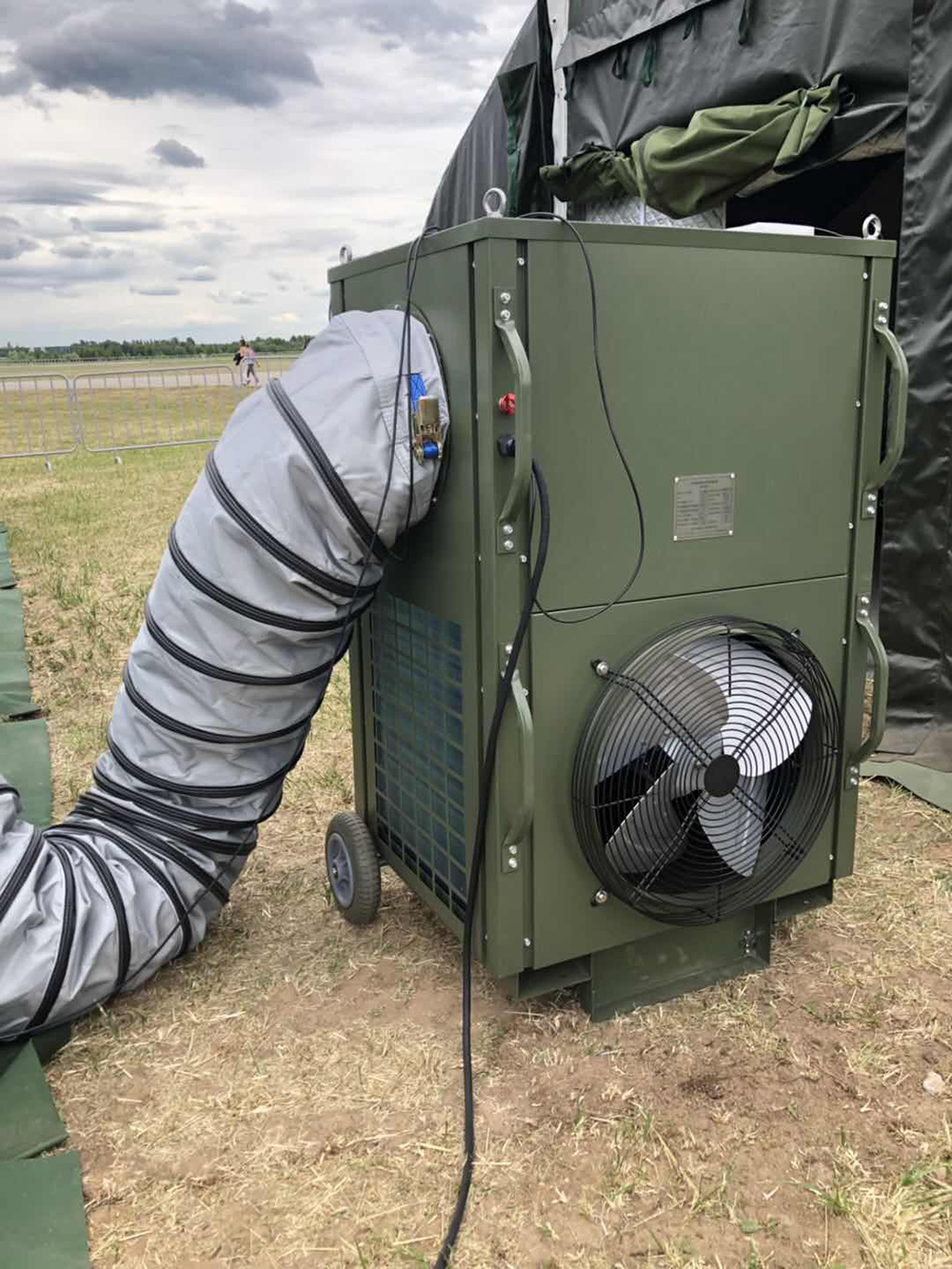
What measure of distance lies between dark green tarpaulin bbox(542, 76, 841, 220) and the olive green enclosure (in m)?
1.70

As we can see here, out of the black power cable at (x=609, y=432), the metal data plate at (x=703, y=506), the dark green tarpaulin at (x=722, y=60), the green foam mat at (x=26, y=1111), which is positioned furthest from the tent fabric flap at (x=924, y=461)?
the green foam mat at (x=26, y=1111)

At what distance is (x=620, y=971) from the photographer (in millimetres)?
2328

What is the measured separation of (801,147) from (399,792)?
260cm

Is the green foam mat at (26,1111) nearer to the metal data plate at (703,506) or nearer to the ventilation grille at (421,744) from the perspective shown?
the ventilation grille at (421,744)

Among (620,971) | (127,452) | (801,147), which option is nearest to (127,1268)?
(620,971)

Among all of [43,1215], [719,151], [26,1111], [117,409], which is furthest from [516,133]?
[117,409]

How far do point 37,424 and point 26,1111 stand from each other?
15.7 meters

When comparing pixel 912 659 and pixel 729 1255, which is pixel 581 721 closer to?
pixel 729 1255

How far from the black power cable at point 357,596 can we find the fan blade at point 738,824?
831 mm

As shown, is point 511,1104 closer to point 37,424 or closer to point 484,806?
point 484,806

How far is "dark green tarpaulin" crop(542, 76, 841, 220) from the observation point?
3.57 meters

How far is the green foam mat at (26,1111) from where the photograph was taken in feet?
6.30

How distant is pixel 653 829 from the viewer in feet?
6.84

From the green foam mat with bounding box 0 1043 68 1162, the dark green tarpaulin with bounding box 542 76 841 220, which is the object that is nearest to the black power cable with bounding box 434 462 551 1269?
the green foam mat with bounding box 0 1043 68 1162
